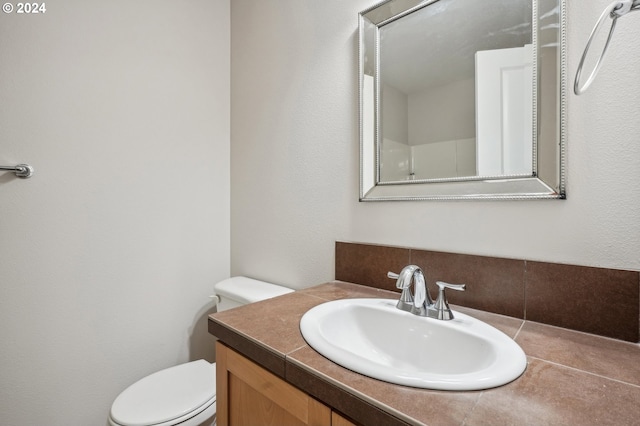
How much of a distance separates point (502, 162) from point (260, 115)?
43.7 inches

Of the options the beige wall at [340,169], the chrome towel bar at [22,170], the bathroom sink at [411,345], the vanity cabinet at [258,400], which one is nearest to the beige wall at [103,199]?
the chrome towel bar at [22,170]

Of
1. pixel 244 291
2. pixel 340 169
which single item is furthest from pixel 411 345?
pixel 244 291

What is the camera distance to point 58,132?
1163 mm

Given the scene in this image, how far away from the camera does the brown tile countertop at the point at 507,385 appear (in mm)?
404

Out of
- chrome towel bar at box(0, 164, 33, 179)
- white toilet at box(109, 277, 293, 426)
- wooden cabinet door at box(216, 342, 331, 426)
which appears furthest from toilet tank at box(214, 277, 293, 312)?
chrome towel bar at box(0, 164, 33, 179)

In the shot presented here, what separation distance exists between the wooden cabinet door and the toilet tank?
1.61 feet

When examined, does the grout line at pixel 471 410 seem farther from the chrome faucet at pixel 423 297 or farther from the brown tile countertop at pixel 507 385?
the chrome faucet at pixel 423 297

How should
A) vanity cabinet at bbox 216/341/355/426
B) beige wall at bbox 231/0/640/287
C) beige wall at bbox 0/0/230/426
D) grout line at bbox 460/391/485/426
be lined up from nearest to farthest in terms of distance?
grout line at bbox 460/391/485/426 < vanity cabinet at bbox 216/341/355/426 < beige wall at bbox 231/0/640/287 < beige wall at bbox 0/0/230/426

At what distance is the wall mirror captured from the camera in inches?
27.9

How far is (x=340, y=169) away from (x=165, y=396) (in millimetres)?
1079

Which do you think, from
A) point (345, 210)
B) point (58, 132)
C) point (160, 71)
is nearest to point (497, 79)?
point (345, 210)

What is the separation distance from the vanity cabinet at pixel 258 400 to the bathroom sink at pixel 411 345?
0.29 ft

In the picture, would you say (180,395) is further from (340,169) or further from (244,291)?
(340,169)

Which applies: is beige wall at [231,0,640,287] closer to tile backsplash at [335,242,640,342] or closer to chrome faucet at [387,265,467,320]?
tile backsplash at [335,242,640,342]
